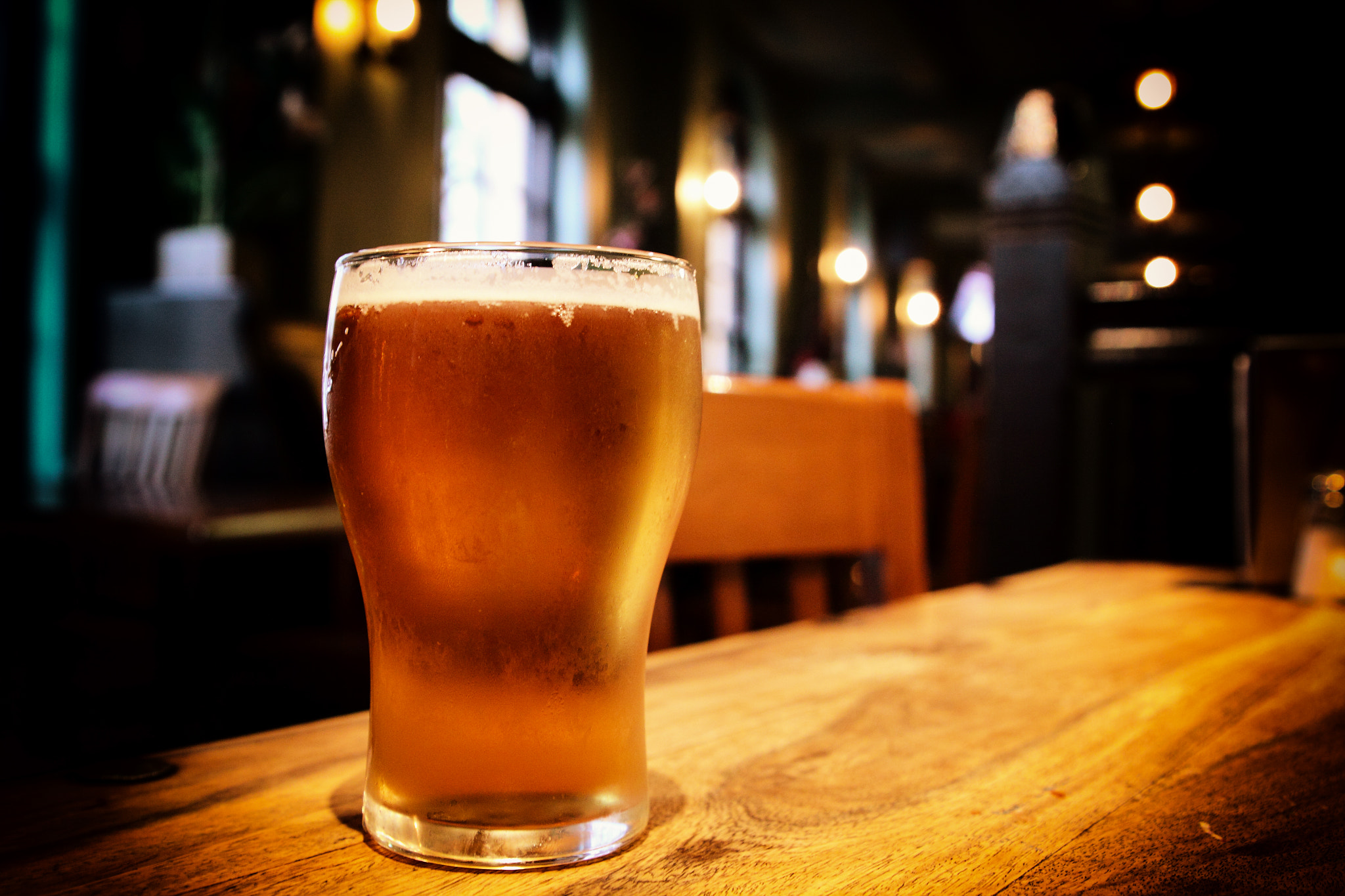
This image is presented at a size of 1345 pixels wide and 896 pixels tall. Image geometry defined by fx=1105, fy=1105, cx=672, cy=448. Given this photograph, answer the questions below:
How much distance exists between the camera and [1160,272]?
8.25 ft

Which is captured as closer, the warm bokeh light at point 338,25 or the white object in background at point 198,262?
the white object in background at point 198,262

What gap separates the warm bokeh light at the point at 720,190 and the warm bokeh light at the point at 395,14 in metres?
3.90

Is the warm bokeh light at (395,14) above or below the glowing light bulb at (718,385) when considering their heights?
above

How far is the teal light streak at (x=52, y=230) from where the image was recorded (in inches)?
200

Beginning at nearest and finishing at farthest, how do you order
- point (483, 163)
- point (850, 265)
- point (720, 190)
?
point (483, 163), point (720, 190), point (850, 265)

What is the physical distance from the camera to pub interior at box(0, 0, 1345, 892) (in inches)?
48.8

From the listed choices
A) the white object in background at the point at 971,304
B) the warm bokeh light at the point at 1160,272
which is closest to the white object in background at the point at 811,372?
the warm bokeh light at the point at 1160,272

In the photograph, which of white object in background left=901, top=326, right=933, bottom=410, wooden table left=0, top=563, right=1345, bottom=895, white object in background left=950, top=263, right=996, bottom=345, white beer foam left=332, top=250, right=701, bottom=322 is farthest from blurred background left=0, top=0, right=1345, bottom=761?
white object in background left=950, top=263, right=996, bottom=345

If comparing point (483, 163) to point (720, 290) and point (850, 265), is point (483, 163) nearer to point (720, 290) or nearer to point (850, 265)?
point (720, 290)

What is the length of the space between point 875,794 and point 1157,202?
264cm

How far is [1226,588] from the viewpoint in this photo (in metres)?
1.23

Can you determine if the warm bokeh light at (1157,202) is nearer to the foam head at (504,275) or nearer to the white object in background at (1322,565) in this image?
the white object in background at (1322,565)

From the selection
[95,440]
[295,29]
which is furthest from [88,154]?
[95,440]

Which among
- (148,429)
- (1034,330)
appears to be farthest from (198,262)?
(1034,330)
